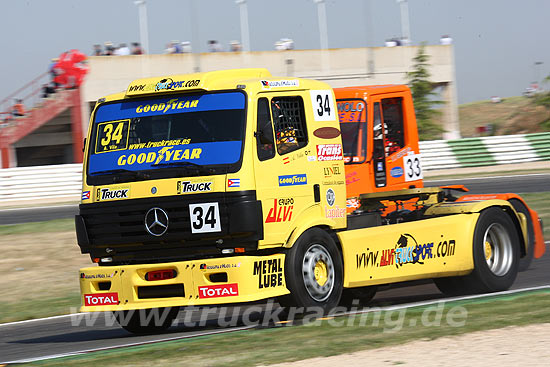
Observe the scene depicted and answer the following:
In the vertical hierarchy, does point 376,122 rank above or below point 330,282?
above

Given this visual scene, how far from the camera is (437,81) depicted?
4794 cm

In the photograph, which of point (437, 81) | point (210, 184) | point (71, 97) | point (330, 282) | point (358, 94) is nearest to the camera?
point (210, 184)

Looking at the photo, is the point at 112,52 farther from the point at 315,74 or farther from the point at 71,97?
the point at 315,74

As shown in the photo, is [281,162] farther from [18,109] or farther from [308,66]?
[308,66]

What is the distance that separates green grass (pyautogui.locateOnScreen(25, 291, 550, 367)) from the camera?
22.6ft

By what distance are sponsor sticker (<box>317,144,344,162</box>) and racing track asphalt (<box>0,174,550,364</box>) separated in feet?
6.81

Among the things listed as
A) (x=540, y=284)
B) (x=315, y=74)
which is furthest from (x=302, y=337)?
(x=315, y=74)

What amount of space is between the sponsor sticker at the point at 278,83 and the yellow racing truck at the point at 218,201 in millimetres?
20

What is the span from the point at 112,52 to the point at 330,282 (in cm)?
2952

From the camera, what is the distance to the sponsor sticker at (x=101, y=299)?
862 cm

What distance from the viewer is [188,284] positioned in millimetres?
8266

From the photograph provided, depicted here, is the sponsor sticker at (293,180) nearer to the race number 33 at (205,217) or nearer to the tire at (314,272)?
the tire at (314,272)

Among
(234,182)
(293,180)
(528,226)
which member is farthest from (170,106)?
(528,226)

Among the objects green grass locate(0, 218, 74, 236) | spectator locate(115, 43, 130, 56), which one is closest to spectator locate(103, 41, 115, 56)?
spectator locate(115, 43, 130, 56)
